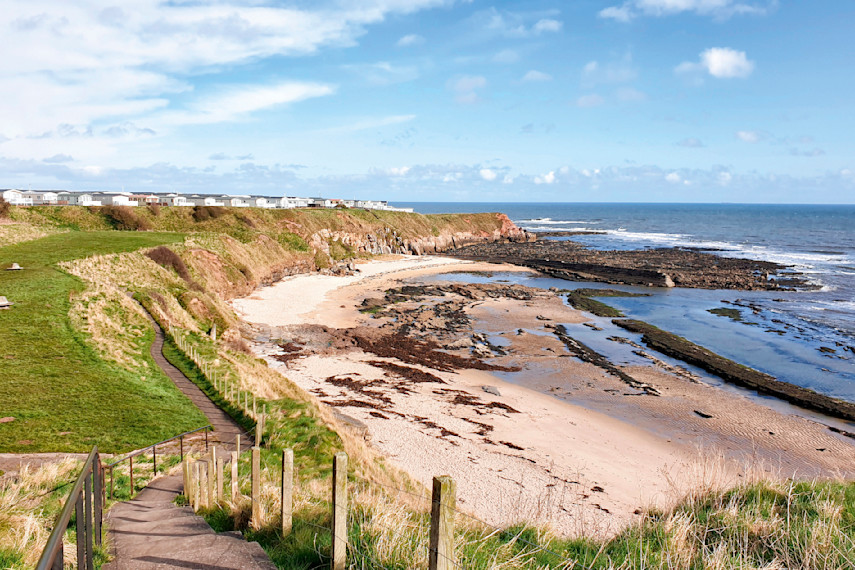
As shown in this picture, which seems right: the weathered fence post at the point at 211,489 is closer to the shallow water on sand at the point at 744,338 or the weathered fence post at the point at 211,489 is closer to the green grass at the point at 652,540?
the green grass at the point at 652,540

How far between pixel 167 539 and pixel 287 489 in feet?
7.53

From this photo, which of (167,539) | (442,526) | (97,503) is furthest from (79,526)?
(167,539)

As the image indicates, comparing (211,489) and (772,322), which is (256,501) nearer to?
(211,489)

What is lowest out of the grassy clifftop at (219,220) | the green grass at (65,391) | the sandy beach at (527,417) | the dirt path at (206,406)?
the sandy beach at (527,417)

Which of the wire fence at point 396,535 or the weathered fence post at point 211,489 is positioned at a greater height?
the wire fence at point 396,535

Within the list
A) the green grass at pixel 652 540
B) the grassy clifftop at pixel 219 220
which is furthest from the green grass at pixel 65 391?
the grassy clifftop at pixel 219 220

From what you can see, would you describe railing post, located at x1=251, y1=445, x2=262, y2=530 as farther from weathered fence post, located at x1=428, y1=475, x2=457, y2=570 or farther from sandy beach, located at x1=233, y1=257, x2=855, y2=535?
weathered fence post, located at x1=428, y1=475, x2=457, y2=570

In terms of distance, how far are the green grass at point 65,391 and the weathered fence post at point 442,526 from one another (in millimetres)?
14109

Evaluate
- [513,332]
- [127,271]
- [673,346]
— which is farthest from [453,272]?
[127,271]

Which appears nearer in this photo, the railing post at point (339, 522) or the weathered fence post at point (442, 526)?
the weathered fence post at point (442, 526)

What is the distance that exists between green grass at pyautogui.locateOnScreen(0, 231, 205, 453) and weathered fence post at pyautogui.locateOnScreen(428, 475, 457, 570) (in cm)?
1411

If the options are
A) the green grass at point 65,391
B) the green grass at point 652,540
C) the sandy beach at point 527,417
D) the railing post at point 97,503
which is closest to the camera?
the green grass at point 652,540

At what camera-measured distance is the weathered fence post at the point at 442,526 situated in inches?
201

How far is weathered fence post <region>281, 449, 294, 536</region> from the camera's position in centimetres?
755
